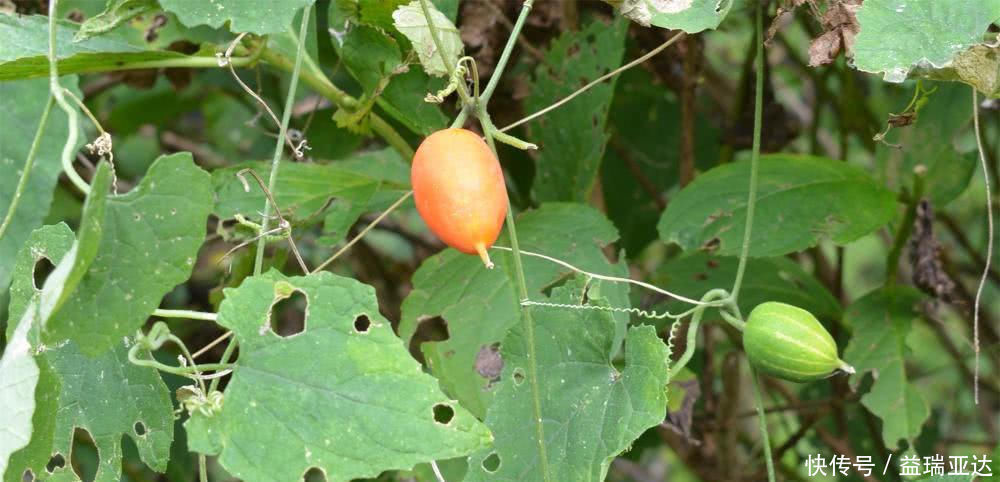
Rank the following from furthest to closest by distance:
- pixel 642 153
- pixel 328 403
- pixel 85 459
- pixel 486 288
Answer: pixel 85 459
pixel 642 153
pixel 486 288
pixel 328 403

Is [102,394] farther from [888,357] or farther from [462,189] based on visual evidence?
[888,357]

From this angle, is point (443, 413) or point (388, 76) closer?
point (388, 76)

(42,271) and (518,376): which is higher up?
(518,376)

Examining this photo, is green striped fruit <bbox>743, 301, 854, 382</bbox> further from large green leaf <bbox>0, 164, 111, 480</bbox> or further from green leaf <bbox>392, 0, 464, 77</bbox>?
large green leaf <bbox>0, 164, 111, 480</bbox>

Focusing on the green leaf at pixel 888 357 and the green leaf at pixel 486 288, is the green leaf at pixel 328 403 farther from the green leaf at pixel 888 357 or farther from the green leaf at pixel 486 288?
the green leaf at pixel 888 357

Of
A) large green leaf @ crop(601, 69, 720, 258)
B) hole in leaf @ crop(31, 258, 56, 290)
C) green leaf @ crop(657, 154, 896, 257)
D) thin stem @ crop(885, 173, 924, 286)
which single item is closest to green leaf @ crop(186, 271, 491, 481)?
green leaf @ crop(657, 154, 896, 257)

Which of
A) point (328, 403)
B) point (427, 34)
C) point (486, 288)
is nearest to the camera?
point (328, 403)

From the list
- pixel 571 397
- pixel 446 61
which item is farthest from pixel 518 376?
Answer: pixel 446 61
